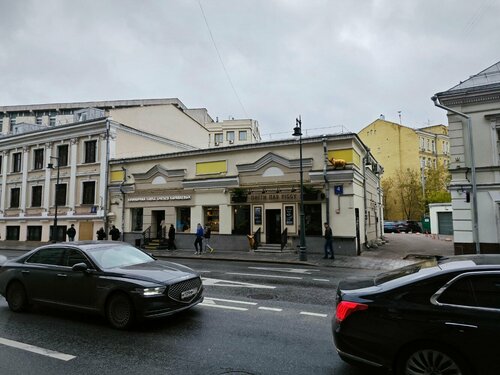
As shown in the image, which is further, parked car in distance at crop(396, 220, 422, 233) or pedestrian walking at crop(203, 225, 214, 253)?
parked car in distance at crop(396, 220, 422, 233)

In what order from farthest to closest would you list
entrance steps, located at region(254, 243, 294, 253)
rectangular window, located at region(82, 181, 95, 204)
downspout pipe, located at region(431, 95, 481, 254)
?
rectangular window, located at region(82, 181, 95, 204) < entrance steps, located at region(254, 243, 294, 253) < downspout pipe, located at region(431, 95, 481, 254)

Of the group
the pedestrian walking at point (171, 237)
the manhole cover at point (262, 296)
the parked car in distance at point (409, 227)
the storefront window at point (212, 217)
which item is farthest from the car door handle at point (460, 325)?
the parked car in distance at point (409, 227)

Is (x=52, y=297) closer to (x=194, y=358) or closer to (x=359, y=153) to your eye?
(x=194, y=358)

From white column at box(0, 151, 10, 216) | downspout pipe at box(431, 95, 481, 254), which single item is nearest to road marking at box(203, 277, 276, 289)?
downspout pipe at box(431, 95, 481, 254)

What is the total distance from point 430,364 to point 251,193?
55.5 ft

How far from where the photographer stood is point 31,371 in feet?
13.9

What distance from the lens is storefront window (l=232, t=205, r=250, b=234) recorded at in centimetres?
2041

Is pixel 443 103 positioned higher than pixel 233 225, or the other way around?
pixel 443 103

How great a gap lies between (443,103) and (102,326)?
16168 millimetres

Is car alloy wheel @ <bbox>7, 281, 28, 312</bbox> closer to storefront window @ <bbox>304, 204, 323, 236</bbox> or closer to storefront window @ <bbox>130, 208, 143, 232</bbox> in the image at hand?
storefront window @ <bbox>304, 204, 323, 236</bbox>

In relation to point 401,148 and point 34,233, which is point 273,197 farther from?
point 401,148

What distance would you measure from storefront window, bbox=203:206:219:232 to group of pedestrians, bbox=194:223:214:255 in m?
0.49

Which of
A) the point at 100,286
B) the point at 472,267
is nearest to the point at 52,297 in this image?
the point at 100,286

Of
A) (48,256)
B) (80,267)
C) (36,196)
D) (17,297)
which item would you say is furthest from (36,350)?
(36,196)
